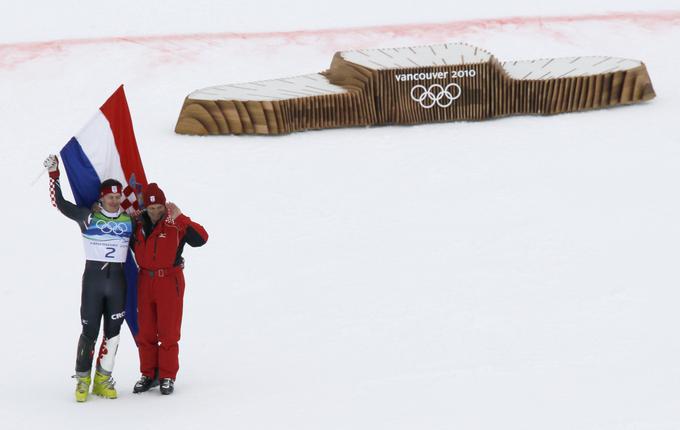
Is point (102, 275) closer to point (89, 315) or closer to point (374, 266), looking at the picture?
point (89, 315)

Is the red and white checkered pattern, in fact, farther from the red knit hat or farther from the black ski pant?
the black ski pant

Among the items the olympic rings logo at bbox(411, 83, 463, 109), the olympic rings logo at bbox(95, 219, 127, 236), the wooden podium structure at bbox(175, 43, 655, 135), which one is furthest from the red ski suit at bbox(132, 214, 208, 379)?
the olympic rings logo at bbox(411, 83, 463, 109)

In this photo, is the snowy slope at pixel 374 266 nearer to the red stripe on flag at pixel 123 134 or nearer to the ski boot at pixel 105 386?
the ski boot at pixel 105 386

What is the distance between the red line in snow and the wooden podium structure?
2.19 meters

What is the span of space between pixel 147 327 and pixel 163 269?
40cm

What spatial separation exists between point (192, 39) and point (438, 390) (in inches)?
330

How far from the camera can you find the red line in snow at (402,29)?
48.8 feet

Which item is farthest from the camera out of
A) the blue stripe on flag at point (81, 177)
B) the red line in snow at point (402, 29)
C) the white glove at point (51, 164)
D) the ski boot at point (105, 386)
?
the red line in snow at point (402, 29)

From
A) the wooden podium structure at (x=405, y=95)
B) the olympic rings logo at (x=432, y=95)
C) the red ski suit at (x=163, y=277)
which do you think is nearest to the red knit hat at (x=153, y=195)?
the red ski suit at (x=163, y=277)

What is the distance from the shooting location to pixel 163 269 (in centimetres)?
780

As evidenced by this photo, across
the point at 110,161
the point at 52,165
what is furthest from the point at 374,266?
the point at 52,165

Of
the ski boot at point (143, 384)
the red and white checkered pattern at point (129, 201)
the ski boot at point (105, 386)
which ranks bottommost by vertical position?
the ski boot at point (143, 384)

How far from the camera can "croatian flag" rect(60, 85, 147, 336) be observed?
797cm

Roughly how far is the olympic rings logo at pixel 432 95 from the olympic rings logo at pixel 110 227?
540 cm
